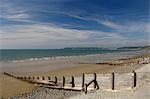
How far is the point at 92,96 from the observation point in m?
18.5

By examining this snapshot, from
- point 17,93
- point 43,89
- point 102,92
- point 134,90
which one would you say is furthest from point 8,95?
point 134,90

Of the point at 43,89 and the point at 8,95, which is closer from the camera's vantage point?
the point at 8,95

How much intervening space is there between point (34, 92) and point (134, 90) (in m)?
8.95

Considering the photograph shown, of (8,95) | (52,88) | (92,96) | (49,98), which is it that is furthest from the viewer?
(52,88)

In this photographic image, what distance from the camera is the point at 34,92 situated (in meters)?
23.8

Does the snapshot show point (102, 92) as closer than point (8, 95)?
Yes

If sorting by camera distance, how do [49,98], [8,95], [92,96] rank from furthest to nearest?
[8,95] → [49,98] → [92,96]

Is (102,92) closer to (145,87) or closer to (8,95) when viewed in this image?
(145,87)

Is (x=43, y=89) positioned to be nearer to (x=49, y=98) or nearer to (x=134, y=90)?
(x=49, y=98)

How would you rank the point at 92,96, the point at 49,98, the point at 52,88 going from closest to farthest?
the point at 92,96, the point at 49,98, the point at 52,88

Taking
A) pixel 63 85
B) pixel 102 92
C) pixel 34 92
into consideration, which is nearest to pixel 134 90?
pixel 102 92

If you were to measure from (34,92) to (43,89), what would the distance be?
4.27ft

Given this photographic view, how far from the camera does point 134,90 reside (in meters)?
18.6

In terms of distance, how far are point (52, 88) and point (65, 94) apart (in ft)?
9.91
